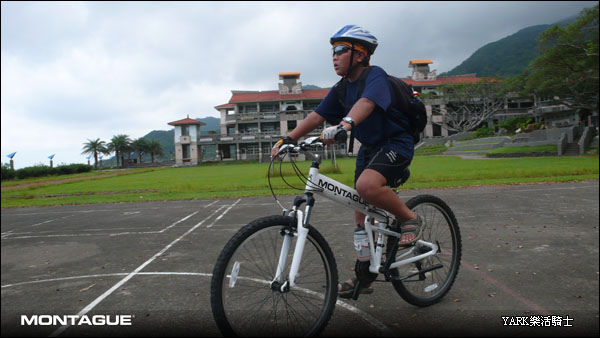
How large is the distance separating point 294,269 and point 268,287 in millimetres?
330

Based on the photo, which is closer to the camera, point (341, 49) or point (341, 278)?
point (341, 49)

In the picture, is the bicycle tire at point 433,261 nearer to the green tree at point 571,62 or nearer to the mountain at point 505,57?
the green tree at point 571,62

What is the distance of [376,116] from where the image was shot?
9.31 feet

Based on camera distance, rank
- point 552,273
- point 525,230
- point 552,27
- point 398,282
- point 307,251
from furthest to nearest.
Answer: point 552,27 < point 525,230 < point 552,273 < point 398,282 < point 307,251

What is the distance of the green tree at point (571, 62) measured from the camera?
2797 centimetres

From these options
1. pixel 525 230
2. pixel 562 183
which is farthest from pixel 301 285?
pixel 562 183

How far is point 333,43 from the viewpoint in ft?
9.25

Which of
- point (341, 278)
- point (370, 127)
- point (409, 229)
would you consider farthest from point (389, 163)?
point (341, 278)

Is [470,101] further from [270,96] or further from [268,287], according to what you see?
[268,287]

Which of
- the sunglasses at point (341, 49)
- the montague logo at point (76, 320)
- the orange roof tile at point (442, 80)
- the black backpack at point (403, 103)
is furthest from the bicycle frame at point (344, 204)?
the orange roof tile at point (442, 80)

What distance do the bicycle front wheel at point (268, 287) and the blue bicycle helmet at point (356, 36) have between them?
145cm

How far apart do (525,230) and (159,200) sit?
11.9m

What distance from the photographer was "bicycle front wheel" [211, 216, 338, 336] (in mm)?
2234

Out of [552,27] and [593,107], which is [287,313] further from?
[593,107]
